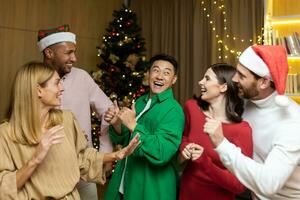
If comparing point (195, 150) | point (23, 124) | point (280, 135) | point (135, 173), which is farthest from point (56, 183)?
point (280, 135)

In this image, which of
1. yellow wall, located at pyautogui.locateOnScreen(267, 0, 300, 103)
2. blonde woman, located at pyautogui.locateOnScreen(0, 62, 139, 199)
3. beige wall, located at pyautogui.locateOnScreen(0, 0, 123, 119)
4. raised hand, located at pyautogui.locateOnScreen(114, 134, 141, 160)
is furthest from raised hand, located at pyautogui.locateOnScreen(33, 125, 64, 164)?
beige wall, located at pyautogui.locateOnScreen(0, 0, 123, 119)

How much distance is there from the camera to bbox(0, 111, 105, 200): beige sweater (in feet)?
6.00

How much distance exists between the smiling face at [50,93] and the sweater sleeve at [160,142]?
53cm

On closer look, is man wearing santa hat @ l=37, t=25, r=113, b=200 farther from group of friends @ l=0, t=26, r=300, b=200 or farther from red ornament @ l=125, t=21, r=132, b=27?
red ornament @ l=125, t=21, r=132, b=27

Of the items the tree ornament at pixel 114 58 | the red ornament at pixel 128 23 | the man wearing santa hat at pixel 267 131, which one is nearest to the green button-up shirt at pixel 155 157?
the man wearing santa hat at pixel 267 131

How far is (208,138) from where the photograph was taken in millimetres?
2189

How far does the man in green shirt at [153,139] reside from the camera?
2242 mm

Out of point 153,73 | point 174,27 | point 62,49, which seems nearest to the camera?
point 153,73

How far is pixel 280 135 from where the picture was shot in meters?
1.83

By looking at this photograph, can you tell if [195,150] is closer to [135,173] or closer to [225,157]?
[225,157]

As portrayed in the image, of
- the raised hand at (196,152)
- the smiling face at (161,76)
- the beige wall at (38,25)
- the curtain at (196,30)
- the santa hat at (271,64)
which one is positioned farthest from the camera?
the curtain at (196,30)

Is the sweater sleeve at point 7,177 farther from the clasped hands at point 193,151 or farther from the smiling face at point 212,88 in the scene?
the smiling face at point 212,88

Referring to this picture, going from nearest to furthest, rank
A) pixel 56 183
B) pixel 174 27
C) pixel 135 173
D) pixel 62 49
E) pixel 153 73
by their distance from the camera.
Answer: pixel 56 183 → pixel 135 173 → pixel 153 73 → pixel 62 49 → pixel 174 27

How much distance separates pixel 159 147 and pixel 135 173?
0.91 feet
